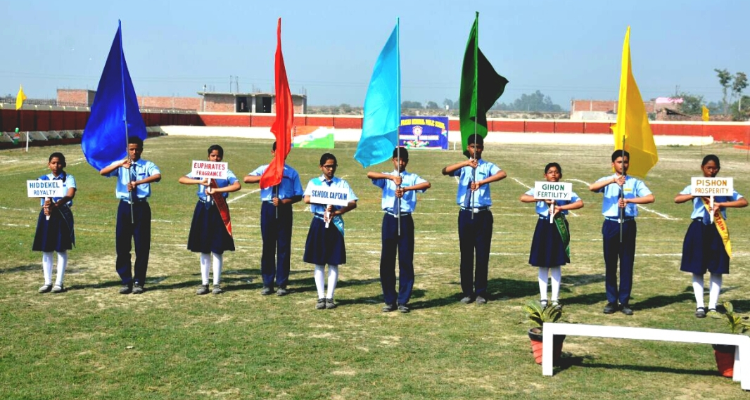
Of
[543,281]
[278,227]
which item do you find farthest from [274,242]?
[543,281]

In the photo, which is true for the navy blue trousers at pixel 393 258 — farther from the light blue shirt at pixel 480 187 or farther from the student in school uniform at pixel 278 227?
the student in school uniform at pixel 278 227

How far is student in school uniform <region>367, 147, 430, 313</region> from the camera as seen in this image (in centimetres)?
1073

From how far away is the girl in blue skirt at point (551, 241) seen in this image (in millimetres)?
10828

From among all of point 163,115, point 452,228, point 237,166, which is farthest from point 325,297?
point 163,115

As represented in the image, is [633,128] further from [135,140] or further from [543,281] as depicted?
[135,140]

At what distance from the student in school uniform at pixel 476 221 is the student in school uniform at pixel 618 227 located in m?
1.43

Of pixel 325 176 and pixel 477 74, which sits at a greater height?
pixel 477 74

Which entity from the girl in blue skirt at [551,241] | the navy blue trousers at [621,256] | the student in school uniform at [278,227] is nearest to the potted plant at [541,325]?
the girl in blue skirt at [551,241]

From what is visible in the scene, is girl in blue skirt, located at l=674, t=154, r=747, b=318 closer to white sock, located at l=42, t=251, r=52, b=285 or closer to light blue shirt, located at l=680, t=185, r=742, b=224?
light blue shirt, located at l=680, t=185, r=742, b=224

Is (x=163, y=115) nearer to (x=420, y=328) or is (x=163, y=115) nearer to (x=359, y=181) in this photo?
(x=359, y=181)

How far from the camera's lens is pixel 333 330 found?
974cm

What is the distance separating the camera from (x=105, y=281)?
12.4 m

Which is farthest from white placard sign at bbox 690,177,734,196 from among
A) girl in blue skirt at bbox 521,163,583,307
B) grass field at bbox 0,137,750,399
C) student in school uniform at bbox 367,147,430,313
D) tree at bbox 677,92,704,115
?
tree at bbox 677,92,704,115

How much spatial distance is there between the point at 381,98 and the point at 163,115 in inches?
2750
